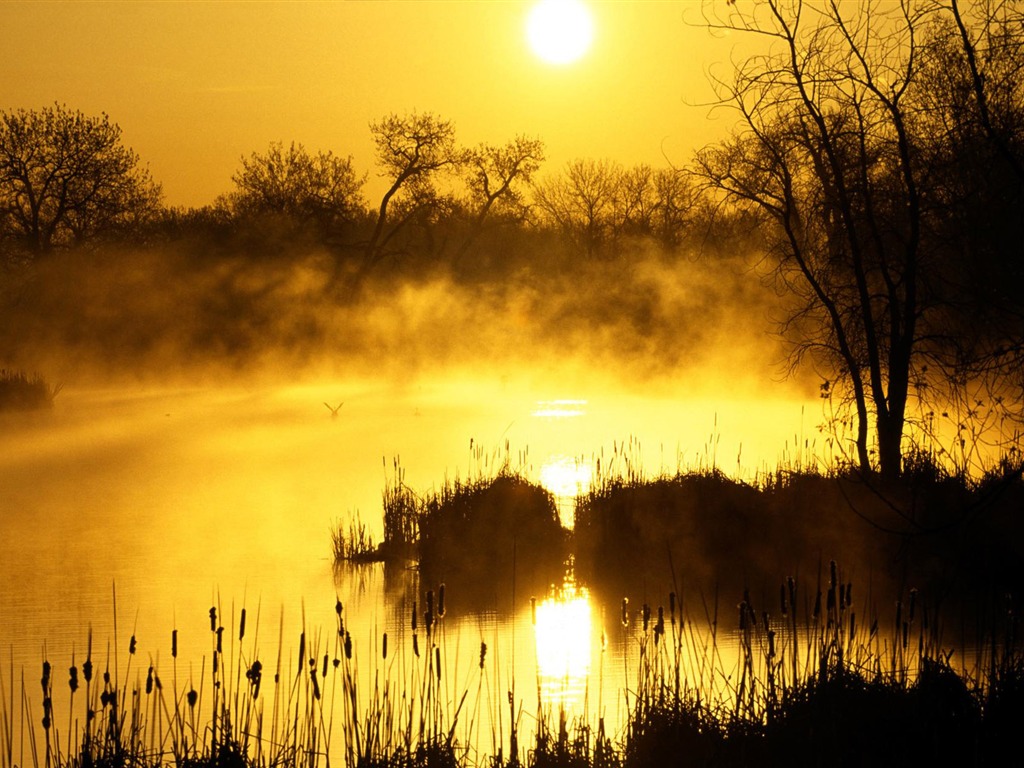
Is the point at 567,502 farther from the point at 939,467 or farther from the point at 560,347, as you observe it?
the point at 560,347

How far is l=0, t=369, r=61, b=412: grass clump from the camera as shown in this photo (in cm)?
2633

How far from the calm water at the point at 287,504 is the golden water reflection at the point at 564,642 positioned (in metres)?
0.03

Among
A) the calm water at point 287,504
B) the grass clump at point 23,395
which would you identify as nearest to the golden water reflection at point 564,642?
the calm water at point 287,504

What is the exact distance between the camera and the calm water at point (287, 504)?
798 centimetres

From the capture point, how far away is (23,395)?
87.2 feet


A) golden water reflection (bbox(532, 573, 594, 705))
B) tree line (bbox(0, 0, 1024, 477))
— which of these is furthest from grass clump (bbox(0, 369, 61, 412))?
golden water reflection (bbox(532, 573, 594, 705))

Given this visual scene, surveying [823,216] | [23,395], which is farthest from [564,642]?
[23,395]

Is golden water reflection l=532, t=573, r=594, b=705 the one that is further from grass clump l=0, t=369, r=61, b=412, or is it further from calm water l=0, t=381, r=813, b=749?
grass clump l=0, t=369, r=61, b=412

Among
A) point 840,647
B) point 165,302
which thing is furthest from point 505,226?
point 840,647

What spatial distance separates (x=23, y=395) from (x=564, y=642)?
2087 centimetres

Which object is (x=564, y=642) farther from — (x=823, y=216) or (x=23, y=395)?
(x=23, y=395)

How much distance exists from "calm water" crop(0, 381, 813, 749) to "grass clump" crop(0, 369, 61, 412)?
16.5 inches

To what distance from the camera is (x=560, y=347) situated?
38.4m

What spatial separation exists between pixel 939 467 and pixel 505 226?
41239mm
